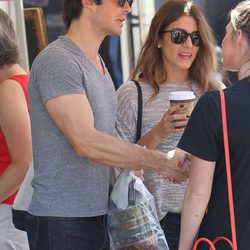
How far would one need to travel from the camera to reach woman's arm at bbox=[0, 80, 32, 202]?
8.54 feet

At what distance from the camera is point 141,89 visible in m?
2.84

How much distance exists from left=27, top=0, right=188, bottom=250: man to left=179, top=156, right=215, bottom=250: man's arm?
288 mm

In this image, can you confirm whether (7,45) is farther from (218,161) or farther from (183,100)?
(218,161)

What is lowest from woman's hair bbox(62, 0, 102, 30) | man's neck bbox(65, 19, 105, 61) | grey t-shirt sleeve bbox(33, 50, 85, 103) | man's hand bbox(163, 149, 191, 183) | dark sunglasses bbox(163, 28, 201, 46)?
man's hand bbox(163, 149, 191, 183)

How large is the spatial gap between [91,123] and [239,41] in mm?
623

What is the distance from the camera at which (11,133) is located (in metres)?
2.61

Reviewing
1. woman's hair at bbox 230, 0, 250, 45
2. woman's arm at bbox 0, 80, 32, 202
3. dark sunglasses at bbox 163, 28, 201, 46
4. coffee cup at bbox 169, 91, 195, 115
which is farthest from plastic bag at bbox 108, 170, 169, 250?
dark sunglasses at bbox 163, 28, 201, 46

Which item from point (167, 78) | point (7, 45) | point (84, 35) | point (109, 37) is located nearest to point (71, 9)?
point (84, 35)

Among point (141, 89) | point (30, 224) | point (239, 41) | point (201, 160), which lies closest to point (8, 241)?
point (30, 224)

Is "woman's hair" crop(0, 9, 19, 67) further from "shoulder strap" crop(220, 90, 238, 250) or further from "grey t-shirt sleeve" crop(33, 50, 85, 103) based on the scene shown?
"shoulder strap" crop(220, 90, 238, 250)

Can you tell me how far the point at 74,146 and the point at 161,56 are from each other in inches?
38.9

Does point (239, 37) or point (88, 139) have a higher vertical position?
point (239, 37)

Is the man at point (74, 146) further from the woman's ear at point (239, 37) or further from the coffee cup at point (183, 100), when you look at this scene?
the woman's ear at point (239, 37)

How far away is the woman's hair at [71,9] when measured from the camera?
2.40 m
